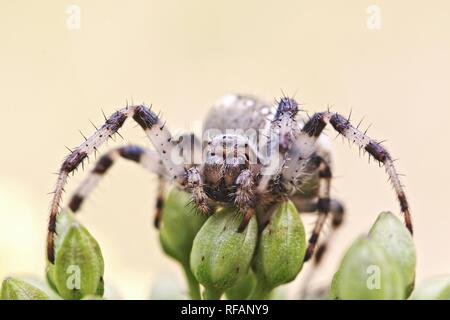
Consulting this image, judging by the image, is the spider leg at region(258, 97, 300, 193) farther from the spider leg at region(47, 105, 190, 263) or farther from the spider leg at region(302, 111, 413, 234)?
the spider leg at region(47, 105, 190, 263)

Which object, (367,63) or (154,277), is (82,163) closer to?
(154,277)

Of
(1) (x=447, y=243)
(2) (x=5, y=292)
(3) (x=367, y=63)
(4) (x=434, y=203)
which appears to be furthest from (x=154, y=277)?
(3) (x=367, y=63)

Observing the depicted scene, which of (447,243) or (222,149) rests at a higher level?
(222,149)

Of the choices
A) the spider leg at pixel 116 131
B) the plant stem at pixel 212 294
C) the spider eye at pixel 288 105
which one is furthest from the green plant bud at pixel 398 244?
the spider leg at pixel 116 131

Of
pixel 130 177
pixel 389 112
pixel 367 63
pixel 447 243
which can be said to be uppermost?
pixel 367 63

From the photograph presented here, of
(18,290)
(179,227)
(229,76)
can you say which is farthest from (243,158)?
(229,76)

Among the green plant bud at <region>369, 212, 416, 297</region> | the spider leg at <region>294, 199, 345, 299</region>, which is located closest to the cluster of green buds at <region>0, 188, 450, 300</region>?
the green plant bud at <region>369, 212, 416, 297</region>
